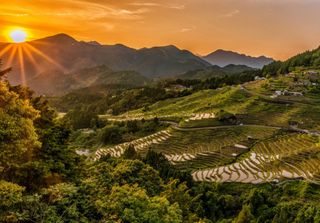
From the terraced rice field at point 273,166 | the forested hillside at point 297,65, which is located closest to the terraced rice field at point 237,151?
the terraced rice field at point 273,166

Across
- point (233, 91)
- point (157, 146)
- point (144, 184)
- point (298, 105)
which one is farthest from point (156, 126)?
point (144, 184)

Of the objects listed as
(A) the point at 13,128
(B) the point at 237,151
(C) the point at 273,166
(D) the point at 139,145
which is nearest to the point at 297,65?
(B) the point at 237,151

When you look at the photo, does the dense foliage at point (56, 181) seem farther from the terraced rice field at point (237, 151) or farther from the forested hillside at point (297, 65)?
the forested hillside at point (297, 65)

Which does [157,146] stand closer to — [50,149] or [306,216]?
[306,216]

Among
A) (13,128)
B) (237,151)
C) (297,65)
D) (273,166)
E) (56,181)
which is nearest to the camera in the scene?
(13,128)

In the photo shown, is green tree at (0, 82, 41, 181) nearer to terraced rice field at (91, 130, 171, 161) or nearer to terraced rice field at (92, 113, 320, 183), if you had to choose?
terraced rice field at (92, 113, 320, 183)

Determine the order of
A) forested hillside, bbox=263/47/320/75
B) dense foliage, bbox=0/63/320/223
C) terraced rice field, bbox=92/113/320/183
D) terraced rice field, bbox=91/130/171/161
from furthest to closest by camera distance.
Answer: forested hillside, bbox=263/47/320/75
terraced rice field, bbox=91/130/171/161
terraced rice field, bbox=92/113/320/183
dense foliage, bbox=0/63/320/223

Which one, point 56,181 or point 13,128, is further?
point 56,181

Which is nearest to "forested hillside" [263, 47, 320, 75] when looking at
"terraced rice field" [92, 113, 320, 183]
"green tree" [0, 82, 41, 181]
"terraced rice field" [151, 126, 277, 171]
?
"terraced rice field" [92, 113, 320, 183]

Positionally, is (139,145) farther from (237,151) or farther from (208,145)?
(237,151)
